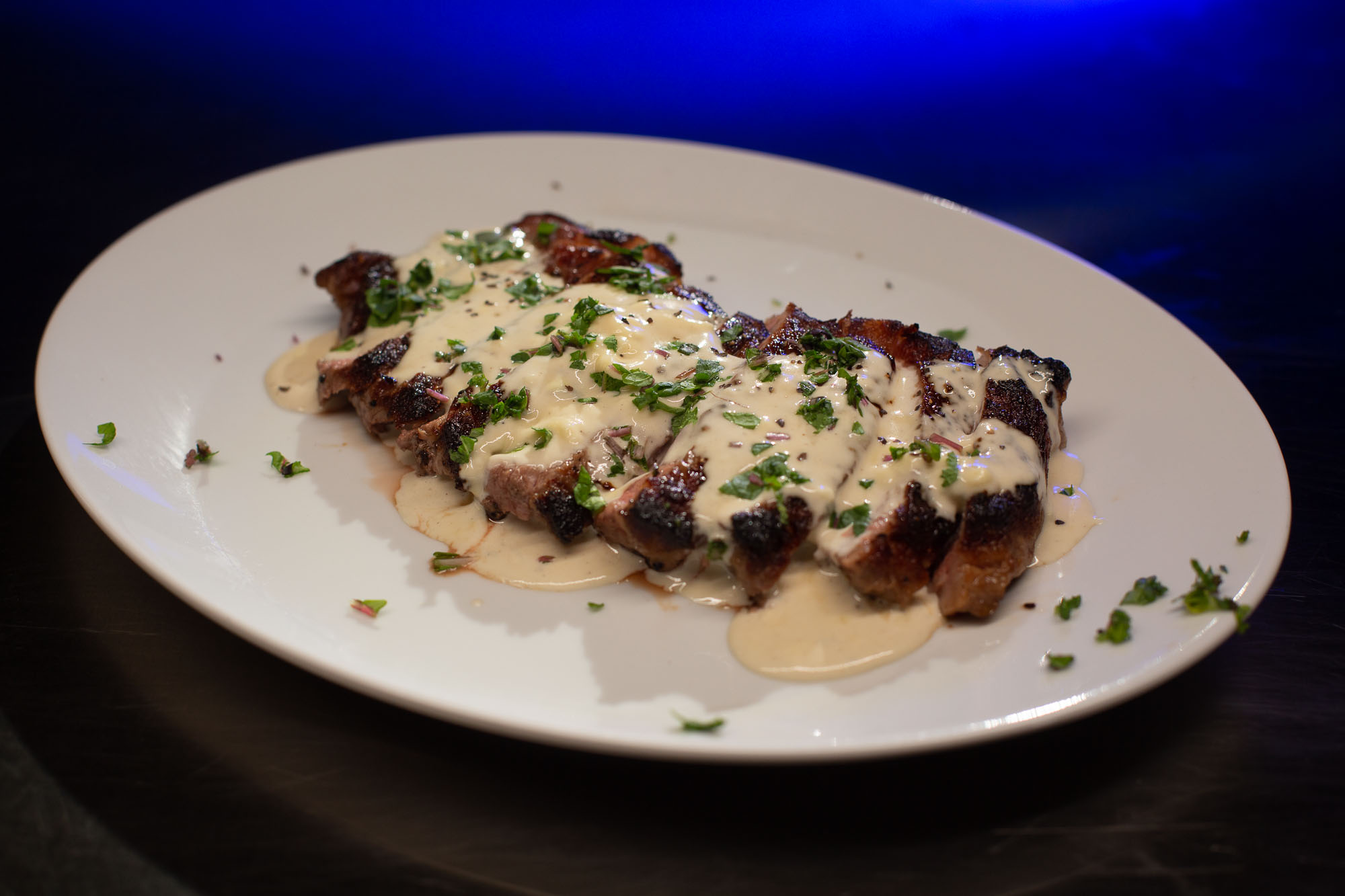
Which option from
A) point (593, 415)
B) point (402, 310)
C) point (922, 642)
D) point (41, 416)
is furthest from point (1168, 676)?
point (41, 416)

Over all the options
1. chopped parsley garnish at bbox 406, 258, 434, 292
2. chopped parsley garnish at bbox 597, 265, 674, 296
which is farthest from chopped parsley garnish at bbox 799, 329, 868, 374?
chopped parsley garnish at bbox 406, 258, 434, 292

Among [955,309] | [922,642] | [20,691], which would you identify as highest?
[955,309]

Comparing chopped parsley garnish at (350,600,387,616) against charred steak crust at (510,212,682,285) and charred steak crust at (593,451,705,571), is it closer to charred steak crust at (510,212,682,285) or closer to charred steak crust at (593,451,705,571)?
charred steak crust at (593,451,705,571)

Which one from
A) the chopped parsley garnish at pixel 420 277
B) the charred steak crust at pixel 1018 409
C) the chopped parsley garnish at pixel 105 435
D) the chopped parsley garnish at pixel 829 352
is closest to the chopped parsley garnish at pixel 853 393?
the chopped parsley garnish at pixel 829 352

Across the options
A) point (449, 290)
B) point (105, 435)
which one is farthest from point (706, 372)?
point (105, 435)

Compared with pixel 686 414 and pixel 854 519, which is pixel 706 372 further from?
pixel 854 519

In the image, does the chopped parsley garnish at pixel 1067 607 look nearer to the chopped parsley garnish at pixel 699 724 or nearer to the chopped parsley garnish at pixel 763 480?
the chopped parsley garnish at pixel 763 480

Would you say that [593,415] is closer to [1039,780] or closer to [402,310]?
[402,310]
